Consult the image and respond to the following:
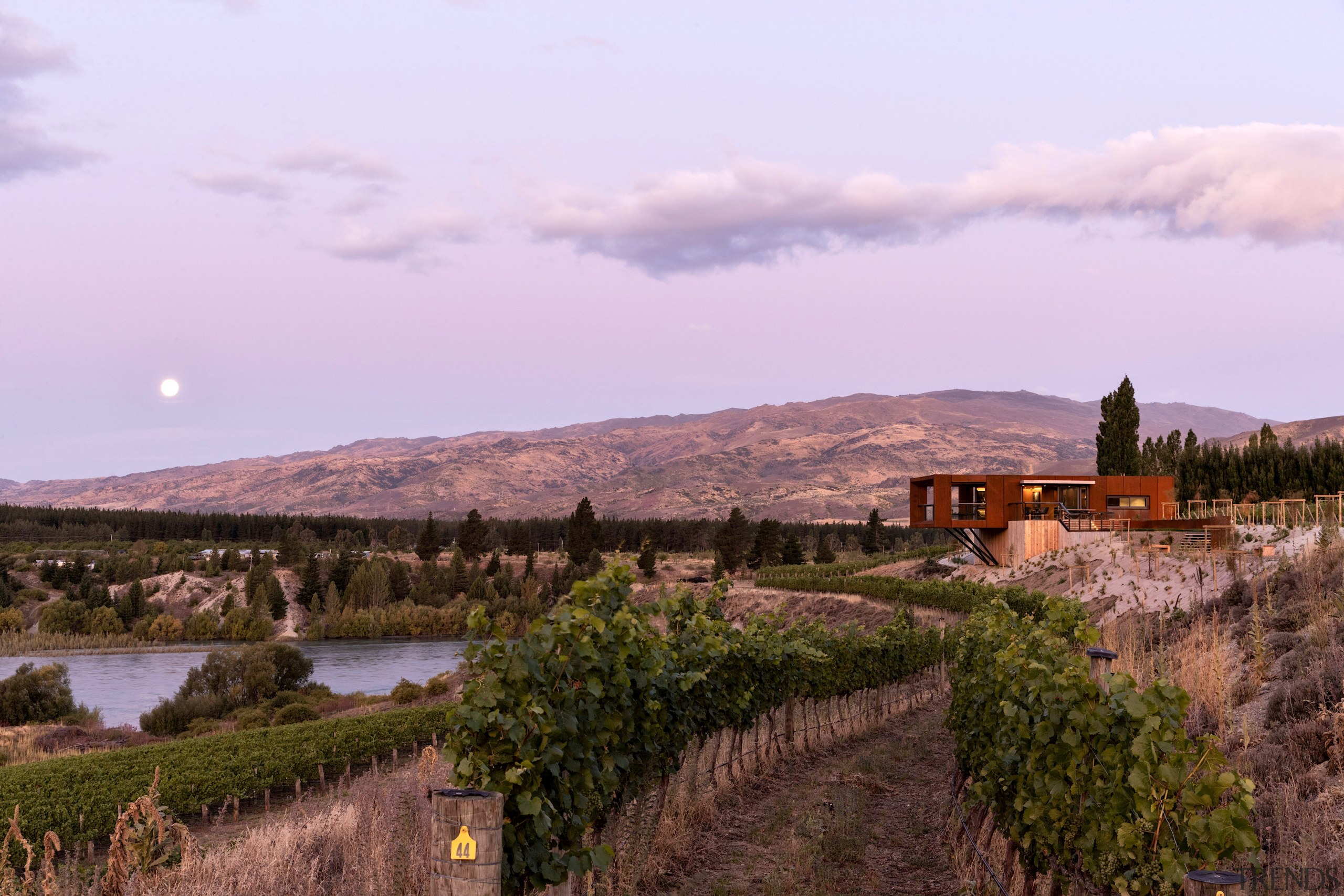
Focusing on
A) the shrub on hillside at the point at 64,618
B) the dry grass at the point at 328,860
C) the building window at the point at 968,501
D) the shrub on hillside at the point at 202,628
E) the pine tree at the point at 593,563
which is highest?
the building window at the point at 968,501

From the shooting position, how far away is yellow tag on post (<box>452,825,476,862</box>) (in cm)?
462

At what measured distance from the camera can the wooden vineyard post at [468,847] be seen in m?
4.61

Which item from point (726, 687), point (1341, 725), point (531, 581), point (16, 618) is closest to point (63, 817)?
point (726, 687)

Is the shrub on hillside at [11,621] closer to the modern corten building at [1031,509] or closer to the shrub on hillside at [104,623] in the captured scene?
the shrub on hillside at [104,623]

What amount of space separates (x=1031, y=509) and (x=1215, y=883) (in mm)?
52788

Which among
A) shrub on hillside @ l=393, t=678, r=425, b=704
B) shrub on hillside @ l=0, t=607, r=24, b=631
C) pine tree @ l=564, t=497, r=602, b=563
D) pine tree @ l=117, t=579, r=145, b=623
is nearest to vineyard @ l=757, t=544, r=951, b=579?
pine tree @ l=564, t=497, r=602, b=563

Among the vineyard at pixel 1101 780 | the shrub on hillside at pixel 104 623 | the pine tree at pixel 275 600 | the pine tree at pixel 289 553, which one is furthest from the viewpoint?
the pine tree at pixel 289 553

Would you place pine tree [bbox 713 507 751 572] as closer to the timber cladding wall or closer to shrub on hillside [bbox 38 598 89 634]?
the timber cladding wall

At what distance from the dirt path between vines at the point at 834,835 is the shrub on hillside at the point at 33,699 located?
118 feet

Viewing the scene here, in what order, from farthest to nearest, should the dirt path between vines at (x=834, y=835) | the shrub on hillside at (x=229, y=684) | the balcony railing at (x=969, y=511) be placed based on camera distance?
the balcony railing at (x=969, y=511) → the shrub on hillside at (x=229, y=684) → the dirt path between vines at (x=834, y=835)

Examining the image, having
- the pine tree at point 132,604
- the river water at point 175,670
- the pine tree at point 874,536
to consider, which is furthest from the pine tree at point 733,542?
the pine tree at point 132,604

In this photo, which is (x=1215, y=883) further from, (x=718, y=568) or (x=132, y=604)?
(x=132, y=604)

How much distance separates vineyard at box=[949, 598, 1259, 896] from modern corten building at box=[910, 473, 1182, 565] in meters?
45.0

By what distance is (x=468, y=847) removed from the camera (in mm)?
4629
